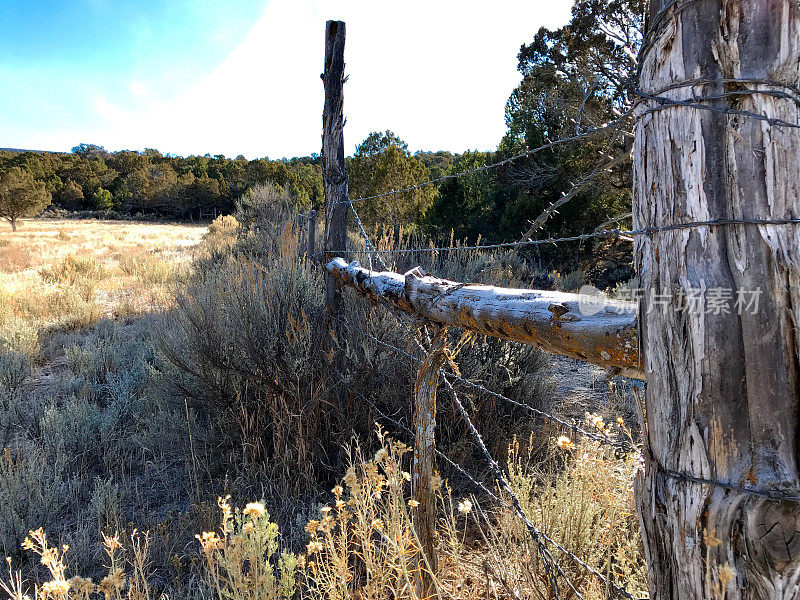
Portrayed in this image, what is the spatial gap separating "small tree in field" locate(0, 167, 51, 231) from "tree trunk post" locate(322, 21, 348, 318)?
37.6 metres

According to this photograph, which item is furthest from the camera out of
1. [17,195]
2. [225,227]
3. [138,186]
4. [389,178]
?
[138,186]

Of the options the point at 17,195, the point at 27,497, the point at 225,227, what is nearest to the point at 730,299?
the point at 27,497

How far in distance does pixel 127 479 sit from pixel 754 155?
433 cm

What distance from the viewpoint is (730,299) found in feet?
3.01

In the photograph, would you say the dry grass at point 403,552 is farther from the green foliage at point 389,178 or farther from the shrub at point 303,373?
the green foliage at point 389,178

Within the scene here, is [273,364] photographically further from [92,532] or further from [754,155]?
[754,155]

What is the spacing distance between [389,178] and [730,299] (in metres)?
14.0

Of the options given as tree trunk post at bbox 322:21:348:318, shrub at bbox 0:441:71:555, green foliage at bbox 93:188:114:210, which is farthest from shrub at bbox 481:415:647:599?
green foliage at bbox 93:188:114:210

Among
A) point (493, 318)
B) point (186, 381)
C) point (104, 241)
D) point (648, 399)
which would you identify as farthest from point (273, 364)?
point (104, 241)

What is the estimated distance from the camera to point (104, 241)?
2462 centimetres

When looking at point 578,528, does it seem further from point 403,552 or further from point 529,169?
point 529,169

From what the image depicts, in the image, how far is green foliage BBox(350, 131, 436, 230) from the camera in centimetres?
1412

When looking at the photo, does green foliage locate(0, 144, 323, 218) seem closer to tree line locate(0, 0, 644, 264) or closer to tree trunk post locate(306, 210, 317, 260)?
tree line locate(0, 0, 644, 264)

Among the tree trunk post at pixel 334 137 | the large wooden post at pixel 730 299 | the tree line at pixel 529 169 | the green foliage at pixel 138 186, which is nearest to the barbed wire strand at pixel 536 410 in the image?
the tree trunk post at pixel 334 137
